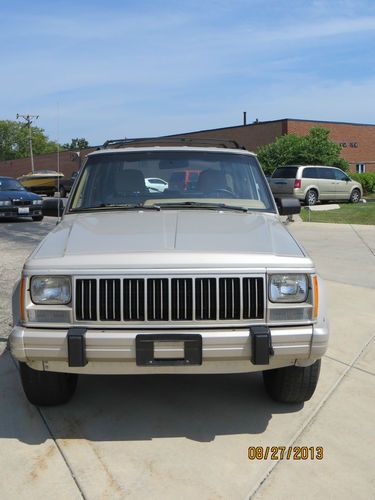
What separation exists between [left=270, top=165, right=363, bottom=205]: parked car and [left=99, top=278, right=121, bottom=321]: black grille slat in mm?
19838

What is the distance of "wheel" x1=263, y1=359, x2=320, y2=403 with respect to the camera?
143 inches

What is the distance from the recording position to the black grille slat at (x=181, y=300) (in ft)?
10.2

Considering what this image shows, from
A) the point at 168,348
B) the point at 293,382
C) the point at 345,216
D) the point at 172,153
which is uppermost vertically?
the point at 172,153

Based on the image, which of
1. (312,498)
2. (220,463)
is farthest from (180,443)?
→ (312,498)

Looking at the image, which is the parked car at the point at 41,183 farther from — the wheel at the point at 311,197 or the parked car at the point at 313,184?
the wheel at the point at 311,197

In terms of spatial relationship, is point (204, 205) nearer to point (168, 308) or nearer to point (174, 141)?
point (168, 308)

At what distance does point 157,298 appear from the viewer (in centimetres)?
312

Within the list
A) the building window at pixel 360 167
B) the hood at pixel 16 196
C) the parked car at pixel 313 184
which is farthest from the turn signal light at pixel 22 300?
the building window at pixel 360 167

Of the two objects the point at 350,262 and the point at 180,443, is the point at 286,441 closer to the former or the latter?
the point at 180,443

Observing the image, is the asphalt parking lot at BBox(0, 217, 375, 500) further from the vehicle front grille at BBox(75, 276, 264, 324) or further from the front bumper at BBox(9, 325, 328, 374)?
the vehicle front grille at BBox(75, 276, 264, 324)

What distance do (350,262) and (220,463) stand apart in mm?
6871

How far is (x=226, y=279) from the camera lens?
313 cm

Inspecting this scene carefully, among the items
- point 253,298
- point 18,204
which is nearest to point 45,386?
point 253,298

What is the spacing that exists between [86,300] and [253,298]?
0.94 m
